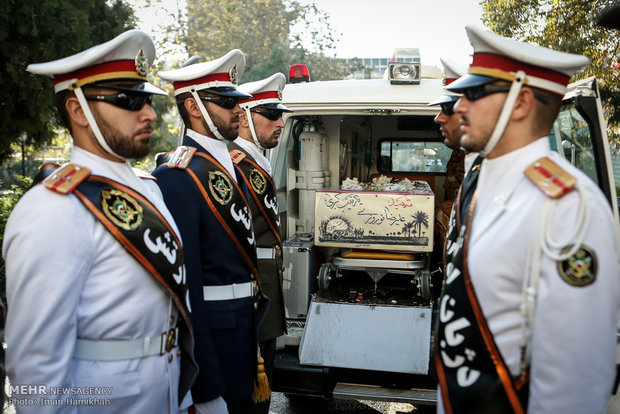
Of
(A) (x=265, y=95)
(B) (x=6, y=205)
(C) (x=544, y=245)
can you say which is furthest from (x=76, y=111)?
(B) (x=6, y=205)

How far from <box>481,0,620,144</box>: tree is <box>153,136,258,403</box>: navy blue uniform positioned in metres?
7.46

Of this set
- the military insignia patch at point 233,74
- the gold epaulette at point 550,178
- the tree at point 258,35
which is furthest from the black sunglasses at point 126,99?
the tree at point 258,35

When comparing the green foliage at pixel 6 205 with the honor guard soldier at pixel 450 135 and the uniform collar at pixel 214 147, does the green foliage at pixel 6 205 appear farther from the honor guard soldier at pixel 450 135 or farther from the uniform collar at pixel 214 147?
the honor guard soldier at pixel 450 135

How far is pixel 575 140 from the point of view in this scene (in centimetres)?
359

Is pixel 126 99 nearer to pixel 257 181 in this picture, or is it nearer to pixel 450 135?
pixel 257 181

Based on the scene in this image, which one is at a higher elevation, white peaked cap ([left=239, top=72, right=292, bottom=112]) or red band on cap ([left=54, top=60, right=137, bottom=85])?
red band on cap ([left=54, top=60, right=137, bottom=85])

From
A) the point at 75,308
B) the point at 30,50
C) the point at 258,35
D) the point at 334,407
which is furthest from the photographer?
the point at 258,35

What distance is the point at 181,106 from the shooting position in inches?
Result: 118

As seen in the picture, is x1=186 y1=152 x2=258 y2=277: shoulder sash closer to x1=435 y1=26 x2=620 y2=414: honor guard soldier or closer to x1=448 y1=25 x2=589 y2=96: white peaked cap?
x1=435 y1=26 x2=620 y2=414: honor guard soldier

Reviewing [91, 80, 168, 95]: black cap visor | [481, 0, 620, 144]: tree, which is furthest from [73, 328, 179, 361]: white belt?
[481, 0, 620, 144]: tree

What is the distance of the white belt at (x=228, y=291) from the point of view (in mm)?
2680

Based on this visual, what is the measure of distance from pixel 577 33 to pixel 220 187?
869 cm

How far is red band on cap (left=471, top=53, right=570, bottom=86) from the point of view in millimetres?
1747

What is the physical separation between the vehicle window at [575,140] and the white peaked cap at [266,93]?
1830 mm
